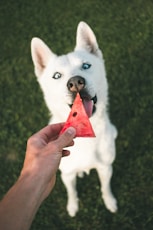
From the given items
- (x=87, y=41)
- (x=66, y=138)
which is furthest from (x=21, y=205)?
(x=87, y=41)

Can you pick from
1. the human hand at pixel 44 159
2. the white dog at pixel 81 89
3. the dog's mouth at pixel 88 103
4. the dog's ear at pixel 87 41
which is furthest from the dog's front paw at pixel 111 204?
the human hand at pixel 44 159

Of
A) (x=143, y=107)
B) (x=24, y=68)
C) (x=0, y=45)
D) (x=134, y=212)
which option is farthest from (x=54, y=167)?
(x=0, y=45)

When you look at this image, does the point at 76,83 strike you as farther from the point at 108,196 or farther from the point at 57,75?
the point at 108,196

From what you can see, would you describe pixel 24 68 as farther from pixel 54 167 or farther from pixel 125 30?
pixel 54 167

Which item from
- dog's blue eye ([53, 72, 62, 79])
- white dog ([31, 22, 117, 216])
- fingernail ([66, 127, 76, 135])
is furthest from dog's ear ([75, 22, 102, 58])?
fingernail ([66, 127, 76, 135])

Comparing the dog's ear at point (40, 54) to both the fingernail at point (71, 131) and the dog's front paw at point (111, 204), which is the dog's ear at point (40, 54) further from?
the dog's front paw at point (111, 204)

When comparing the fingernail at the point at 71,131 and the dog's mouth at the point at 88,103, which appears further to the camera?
the dog's mouth at the point at 88,103

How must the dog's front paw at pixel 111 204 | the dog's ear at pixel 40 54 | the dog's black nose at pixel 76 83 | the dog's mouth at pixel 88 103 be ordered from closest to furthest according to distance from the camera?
the dog's black nose at pixel 76 83, the dog's mouth at pixel 88 103, the dog's ear at pixel 40 54, the dog's front paw at pixel 111 204
